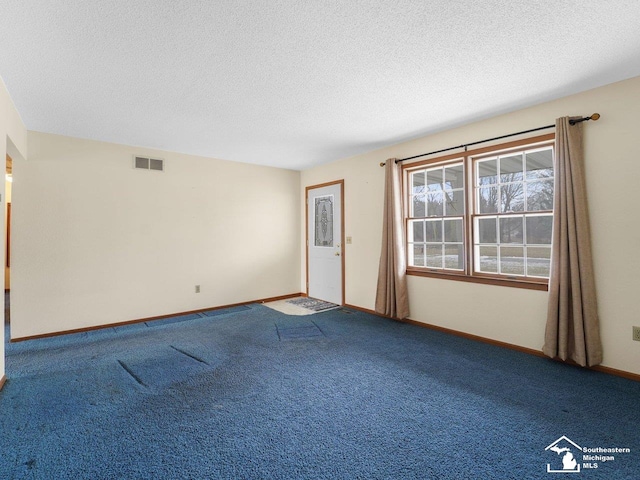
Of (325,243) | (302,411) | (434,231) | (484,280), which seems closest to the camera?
(302,411)

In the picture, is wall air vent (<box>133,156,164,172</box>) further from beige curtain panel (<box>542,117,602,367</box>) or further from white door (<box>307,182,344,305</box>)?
beige curtain panel (<box>542,117,602,367</box>)

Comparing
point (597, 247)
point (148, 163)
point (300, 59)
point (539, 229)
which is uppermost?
point (300, 59)

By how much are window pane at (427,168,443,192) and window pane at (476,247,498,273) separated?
0.97 m

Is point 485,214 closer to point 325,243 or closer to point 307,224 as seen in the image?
point 325,243

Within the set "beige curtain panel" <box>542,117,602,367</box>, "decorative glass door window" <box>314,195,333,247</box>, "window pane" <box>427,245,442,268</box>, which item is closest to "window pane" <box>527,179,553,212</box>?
"beige curtain panel" <box>542,117,602,367</box>

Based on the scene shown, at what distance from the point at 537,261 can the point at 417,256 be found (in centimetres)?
145

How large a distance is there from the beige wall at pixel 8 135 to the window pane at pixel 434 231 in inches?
174

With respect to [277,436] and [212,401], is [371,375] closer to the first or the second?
[277,436]

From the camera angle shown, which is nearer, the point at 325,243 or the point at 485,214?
the point at 485,214

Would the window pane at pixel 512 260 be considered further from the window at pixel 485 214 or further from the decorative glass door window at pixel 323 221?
the decorative glass door window at pixel 323 221

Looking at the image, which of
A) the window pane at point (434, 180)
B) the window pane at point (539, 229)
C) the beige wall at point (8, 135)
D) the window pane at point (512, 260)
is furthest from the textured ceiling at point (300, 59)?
the window pane at point (512, 260)

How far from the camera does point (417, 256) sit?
4352 millimetres

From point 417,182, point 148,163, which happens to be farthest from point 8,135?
point 417,182

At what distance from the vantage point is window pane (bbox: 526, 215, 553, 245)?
3154mm
